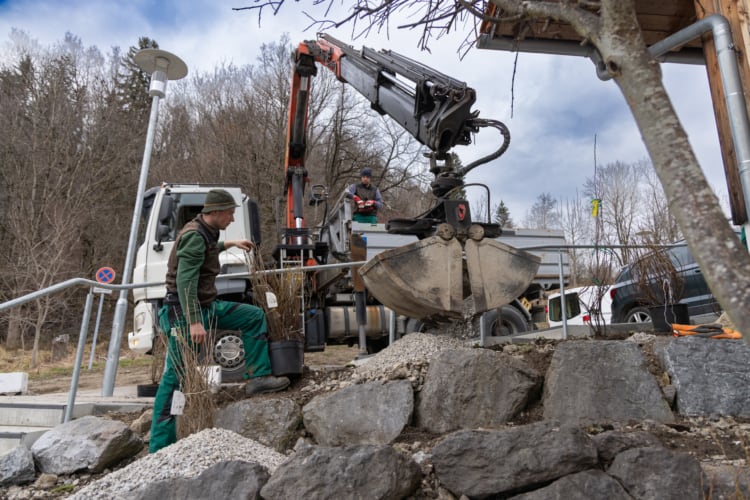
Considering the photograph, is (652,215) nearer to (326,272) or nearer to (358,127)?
(326,272)

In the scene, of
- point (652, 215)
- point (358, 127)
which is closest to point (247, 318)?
point (652, 215)

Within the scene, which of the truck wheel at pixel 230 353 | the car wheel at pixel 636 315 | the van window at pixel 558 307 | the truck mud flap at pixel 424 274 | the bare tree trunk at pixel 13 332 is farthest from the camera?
the bare tree trunk at pixel 13 332

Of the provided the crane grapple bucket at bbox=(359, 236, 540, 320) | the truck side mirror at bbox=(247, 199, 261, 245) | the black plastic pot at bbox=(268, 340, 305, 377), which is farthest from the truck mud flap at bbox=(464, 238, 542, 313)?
the truck side mirror at bbox=(247, 199, 261, 245)

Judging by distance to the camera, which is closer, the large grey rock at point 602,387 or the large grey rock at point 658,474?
the large grey rock at point 658,474

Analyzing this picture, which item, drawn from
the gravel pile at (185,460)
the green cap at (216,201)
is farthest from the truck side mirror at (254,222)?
the gravel pile at (185,460)

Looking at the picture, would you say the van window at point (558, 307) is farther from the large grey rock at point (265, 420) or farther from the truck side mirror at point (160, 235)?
the large grey rock at point (265, 420)

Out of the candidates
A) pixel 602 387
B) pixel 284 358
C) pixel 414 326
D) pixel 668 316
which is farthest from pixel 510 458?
pixel 414 326

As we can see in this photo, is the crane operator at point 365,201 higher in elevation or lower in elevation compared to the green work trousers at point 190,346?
higher

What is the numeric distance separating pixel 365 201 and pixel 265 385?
4.09m

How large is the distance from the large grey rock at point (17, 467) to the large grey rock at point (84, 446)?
0.31 feet

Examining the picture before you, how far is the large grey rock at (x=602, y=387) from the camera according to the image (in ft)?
11.4

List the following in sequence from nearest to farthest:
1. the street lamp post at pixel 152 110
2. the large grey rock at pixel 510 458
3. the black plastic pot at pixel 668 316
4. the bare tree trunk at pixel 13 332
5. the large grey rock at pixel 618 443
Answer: the large grey rock at pixel 510 458 → the large grey rock at pixel 618 443 → the black plastic pot at pixel 668 316 → the street lamp post at pixel 152 110 → the bare tree trunk at pixel 13 332

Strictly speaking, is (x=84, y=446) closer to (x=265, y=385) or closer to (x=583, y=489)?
(x=265, y=385)

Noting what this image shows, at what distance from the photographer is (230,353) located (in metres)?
6.83
